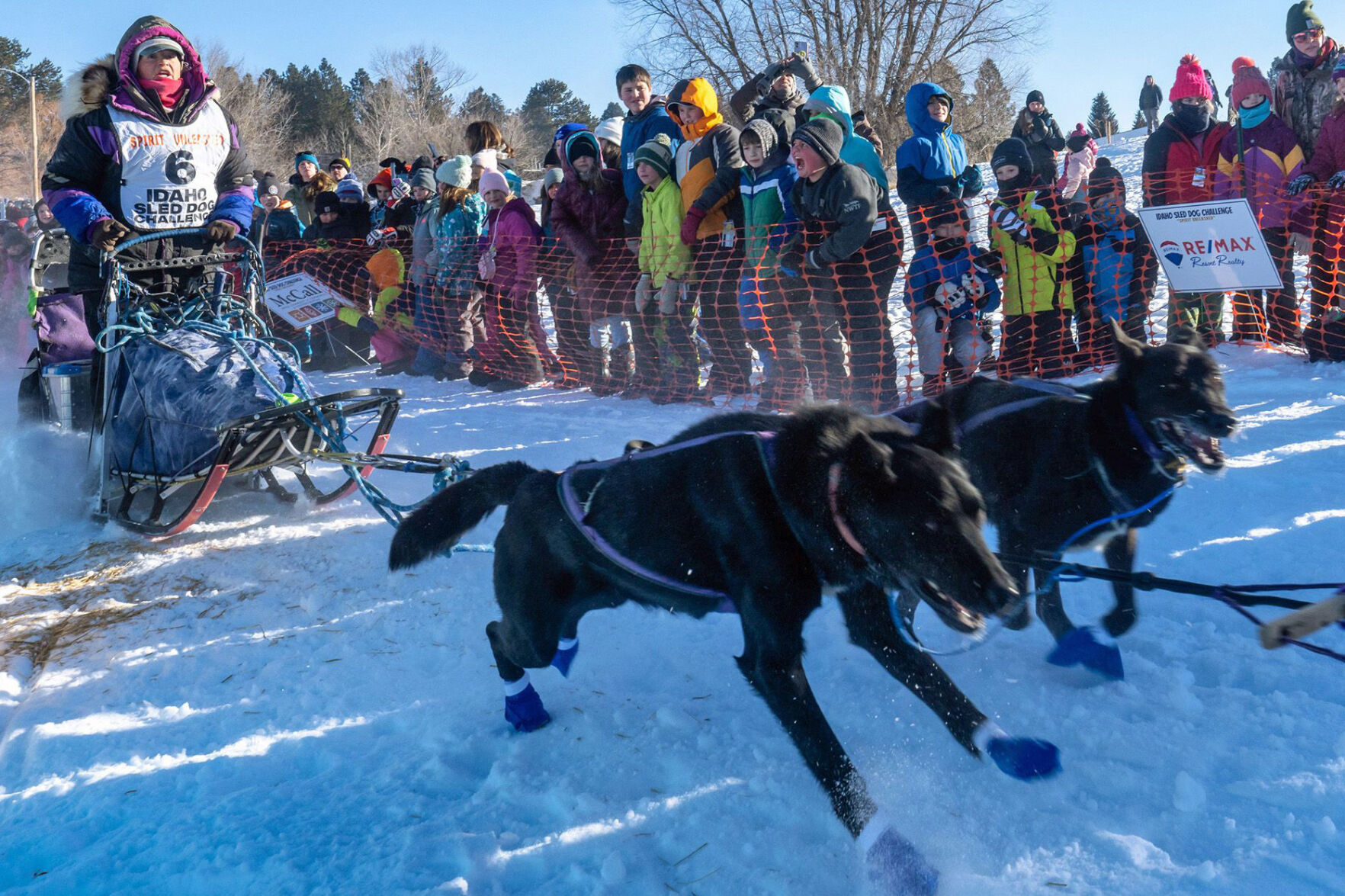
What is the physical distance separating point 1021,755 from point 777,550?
2.37 feet

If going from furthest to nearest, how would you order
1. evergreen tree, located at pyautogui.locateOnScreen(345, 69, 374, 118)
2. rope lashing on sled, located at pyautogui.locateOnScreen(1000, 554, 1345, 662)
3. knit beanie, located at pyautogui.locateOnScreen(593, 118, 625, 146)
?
1. evergreen tree, located at pyautogui.locateOnScreen(345, 69, 374, 118)
2. knit beanie, located at pyautogui.locateOnScreen(593, 118, 625, 146)
3. rope lashing on sled, located at pyautogui.locateOnScreen(1000, 554, 1345, 662)

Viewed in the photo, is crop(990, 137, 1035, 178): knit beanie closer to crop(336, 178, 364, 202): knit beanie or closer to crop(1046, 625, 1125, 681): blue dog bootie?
crop(1046, 625, 1125, 681): blue dog bootie

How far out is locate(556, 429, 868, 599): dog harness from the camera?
2.15 m

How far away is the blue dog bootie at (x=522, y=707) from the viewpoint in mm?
2625

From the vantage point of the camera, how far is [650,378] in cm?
673

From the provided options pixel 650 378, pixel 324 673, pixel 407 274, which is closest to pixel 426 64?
pixel 407 274

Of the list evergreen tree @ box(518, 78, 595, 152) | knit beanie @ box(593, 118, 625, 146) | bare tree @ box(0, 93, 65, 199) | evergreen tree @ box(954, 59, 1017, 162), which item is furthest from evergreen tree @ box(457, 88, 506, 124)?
knit beanie @ box(593, 118, 625, 146)

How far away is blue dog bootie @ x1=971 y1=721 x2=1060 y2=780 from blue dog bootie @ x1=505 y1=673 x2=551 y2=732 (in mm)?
1234

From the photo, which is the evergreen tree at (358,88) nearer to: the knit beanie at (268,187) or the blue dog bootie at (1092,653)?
the knit beanie at (268,187)

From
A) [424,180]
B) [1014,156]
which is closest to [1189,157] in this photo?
[1014,156]

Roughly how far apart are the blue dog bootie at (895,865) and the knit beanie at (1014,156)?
15.7 ft

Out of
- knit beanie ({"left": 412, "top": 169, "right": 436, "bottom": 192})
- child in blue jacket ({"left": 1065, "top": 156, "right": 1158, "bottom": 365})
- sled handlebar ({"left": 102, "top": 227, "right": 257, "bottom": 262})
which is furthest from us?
knit beanie ({"left": 412, "top": 169, "right": 436, "bottom": 192})

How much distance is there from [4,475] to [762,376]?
4.35 metres

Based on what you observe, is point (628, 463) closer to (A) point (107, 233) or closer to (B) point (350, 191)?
(A) point (107, 233)
